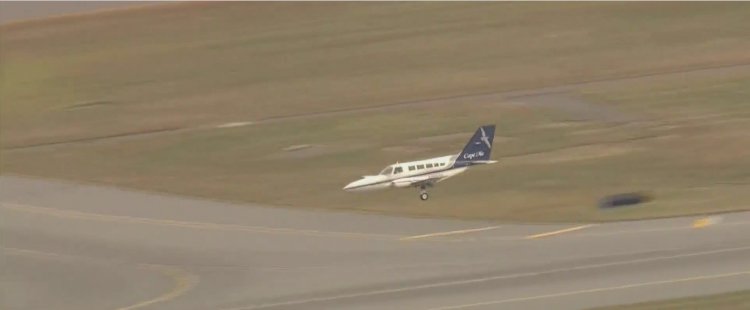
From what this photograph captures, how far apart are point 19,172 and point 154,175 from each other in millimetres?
9206

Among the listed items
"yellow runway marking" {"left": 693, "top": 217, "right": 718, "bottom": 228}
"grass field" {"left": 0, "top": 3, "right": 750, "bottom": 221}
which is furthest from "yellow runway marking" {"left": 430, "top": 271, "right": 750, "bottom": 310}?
"grass field" {"left": 0, "top": 3, "right": 750, "bottom": 221}

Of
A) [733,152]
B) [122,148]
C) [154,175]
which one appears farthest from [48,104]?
[733,152]

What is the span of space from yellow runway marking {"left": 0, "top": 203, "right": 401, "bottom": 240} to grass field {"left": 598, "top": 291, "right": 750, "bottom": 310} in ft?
49.5

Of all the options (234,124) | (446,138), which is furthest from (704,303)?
(234,124)

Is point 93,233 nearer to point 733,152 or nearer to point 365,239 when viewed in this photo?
point 365,239

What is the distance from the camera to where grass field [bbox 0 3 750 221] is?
68.3 meters

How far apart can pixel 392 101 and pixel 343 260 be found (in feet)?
97.7

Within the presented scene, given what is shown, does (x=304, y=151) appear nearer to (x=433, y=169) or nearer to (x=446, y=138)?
(x=446, y=138)

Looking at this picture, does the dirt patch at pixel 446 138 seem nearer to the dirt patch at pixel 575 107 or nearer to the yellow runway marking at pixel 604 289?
the dirt patch at pixel 575 107

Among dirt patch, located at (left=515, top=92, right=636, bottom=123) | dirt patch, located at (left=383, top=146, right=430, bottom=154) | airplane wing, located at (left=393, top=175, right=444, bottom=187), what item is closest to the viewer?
airplane wing, located at (left=393, top=175, right=444, bottom=187)

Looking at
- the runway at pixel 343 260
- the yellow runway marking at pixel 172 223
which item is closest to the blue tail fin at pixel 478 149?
the runway at pixel 343 260

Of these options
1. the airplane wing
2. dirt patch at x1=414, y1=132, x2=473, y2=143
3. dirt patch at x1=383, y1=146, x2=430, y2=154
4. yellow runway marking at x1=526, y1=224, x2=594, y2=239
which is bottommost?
yellow runway marking at x1=526, y1=224, x2=594, y2=239

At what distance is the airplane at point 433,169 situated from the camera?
6266 cm

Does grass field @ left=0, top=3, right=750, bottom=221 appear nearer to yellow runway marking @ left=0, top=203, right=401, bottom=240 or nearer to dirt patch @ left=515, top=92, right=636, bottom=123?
dirt patch @ left=515, top=92, right=636, bottom=123
